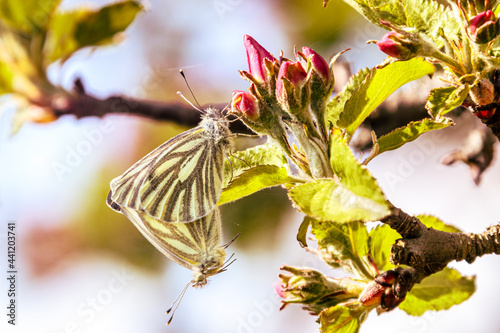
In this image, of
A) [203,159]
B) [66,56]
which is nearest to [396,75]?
[203,159]

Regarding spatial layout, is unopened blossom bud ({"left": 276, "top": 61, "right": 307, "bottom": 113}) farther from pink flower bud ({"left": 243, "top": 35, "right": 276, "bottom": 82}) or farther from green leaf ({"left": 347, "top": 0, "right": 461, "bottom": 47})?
green leaf ({"left": 347, "top": 0, "right": 461, "bottom": 47})

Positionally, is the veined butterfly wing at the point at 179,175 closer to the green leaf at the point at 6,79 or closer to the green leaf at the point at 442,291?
the green leaf at the point at 442,291

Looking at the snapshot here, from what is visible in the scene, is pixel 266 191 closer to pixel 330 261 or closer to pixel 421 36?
pixel 330 261

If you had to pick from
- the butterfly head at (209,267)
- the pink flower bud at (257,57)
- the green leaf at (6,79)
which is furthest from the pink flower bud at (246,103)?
the green leaf at (6,79)

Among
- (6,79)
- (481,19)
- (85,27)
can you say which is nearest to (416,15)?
(481,19)

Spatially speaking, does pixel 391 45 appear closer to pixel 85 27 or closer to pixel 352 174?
pixel 352 174

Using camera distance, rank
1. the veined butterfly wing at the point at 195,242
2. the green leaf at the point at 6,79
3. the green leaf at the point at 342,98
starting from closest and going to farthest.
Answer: the green leaf at the point at 342,98 → the veined butterfly wing at the point at 195,242 → the green leaf at the point at 6,79
